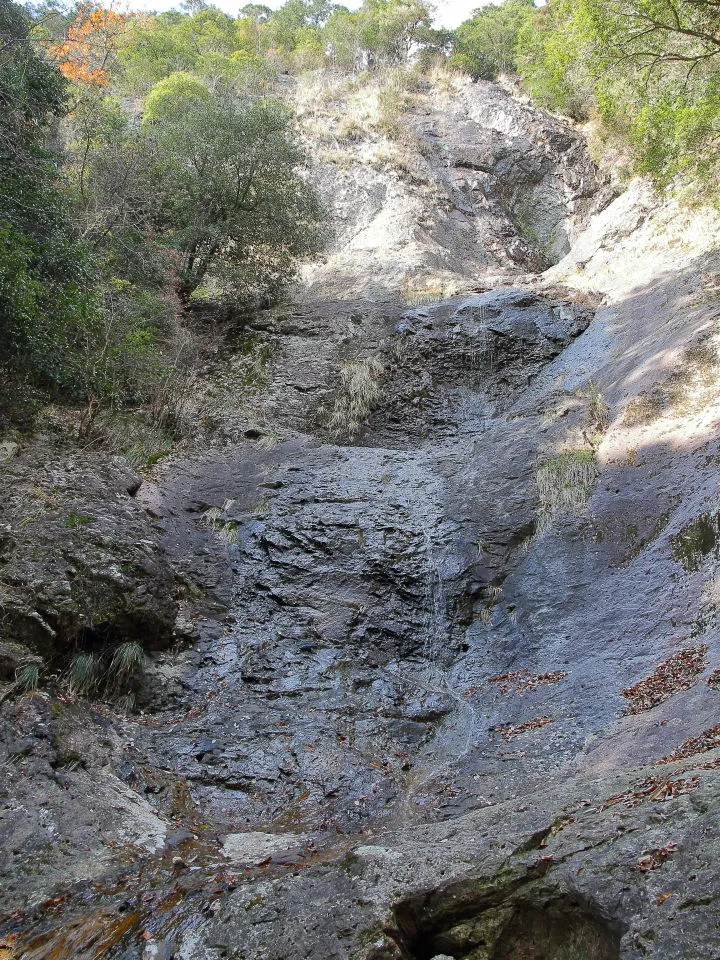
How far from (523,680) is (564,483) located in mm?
3623

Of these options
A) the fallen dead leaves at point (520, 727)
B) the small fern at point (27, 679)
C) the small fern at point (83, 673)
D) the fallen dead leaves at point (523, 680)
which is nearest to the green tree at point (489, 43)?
the fallen dead leaves at point (523, 680)

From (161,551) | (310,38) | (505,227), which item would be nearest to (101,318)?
(161,551)

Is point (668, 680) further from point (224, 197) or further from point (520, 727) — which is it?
point (224, 197)

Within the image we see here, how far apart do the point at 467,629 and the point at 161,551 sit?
444 centimetres

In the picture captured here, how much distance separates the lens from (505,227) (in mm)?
23453

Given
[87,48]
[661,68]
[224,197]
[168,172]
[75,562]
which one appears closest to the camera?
[75,562]

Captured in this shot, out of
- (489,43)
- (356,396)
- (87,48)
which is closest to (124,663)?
(356,396)

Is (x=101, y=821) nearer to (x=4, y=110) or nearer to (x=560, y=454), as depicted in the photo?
(x=560, y=454)

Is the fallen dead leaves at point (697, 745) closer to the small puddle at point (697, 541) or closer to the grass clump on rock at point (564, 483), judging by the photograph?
the small puddle at point (697, 541)

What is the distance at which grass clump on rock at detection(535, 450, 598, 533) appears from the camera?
10547 mm

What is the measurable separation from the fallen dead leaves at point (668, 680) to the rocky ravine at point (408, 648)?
0.14ft

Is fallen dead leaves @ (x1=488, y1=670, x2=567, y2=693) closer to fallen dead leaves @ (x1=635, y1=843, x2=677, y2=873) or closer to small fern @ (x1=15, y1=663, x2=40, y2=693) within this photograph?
fallen dead leaves @ (x1=635, y1=843, x2=677, y2=873)

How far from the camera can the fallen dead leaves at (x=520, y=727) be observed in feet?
24.5

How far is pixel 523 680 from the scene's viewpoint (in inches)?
335
